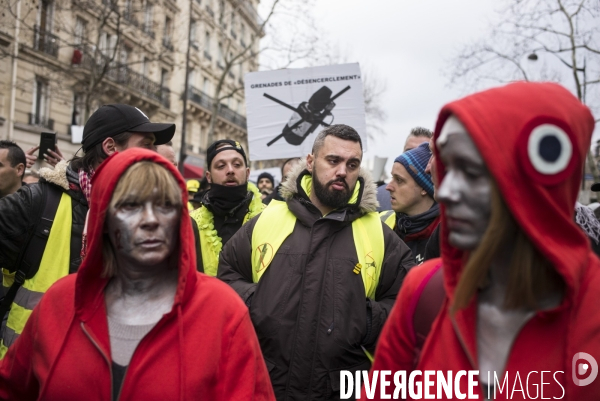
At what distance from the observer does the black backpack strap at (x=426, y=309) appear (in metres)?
1.84

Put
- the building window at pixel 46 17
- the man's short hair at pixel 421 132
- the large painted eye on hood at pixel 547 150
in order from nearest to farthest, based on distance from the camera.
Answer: the large painted eye on hood at pixel 547 150, the man's short hair at pixel 421 132, the building window at pixel 46 17

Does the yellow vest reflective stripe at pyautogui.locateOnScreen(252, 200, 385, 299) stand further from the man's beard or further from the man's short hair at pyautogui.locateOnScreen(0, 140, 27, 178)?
the man's short hair at pyautogui.locateOnScreen(0, 140, 27, 178)

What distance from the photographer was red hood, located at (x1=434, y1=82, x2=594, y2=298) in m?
1.55

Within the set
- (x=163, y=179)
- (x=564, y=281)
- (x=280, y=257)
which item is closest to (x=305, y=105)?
(x=280, y=257)

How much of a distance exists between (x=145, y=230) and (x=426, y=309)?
1.07 m

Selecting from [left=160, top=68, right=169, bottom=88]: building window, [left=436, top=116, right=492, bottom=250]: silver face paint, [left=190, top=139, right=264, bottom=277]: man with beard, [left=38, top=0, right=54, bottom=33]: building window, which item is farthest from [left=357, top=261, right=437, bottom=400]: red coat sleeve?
[left=160, top=68, right=169, bottom=88]: building window

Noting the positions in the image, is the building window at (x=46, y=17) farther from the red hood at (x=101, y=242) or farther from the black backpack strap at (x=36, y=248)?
the red hood at (x=101, y=242)

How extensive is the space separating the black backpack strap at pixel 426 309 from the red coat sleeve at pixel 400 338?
0.02 metres

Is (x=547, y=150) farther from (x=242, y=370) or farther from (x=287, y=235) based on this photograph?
(x=287, y=235)

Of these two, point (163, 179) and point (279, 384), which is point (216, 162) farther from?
point (163, 179)

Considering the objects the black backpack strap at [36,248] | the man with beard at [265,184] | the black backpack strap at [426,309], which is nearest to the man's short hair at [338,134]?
the black backpack strap at [36,248]

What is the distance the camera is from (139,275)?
2336mm

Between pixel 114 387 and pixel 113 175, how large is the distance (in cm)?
77

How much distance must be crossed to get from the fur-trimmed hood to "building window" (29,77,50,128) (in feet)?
66.9
